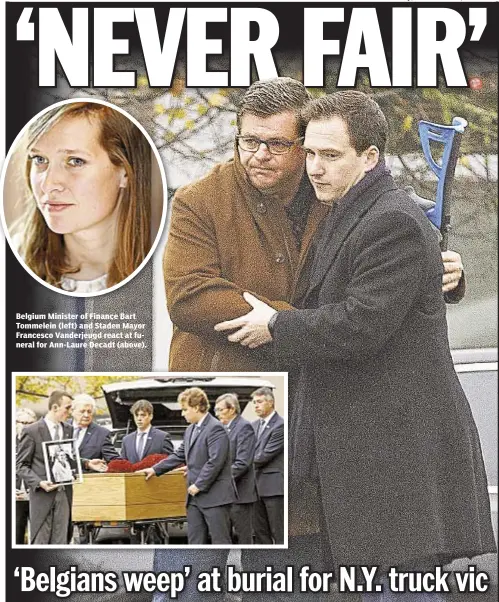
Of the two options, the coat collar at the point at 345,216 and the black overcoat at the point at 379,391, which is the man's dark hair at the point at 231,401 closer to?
the black overcoat at the point at 379,391

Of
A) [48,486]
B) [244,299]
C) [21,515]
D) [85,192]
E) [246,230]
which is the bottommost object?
[21,515]

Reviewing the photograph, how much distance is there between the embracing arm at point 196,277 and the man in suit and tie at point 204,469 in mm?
286

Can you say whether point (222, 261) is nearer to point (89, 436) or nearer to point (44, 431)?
point (89, 436)

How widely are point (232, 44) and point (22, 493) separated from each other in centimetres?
190

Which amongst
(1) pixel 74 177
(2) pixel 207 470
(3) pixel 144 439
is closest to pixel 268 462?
(2) pixel 207 470

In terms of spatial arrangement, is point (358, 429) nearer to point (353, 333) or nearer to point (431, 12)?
point (353, 333)

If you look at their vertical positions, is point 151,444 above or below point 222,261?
below

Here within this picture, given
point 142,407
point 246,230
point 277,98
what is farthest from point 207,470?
point 277,98

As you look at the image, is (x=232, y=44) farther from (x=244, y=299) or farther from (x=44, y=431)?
(x=44, y=431)

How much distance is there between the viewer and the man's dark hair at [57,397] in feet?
12.0

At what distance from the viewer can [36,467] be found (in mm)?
3650

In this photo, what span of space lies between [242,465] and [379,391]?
1.92ft

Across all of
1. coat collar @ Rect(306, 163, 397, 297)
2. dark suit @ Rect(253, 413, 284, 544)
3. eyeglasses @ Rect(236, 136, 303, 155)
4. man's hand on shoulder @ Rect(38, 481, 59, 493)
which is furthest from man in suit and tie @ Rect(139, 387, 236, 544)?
eyeglasses @ Rect(236, 136, 303, 155)

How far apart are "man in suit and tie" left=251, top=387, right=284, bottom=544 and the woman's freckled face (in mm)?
919
